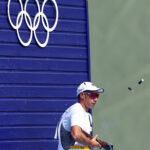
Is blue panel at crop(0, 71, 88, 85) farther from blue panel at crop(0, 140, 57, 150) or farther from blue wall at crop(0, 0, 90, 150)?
blue panel at crop(0, 140, 57, 150)

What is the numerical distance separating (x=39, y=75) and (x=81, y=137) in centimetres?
207

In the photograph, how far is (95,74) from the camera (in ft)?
33.6

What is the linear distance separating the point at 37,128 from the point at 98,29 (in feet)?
7.01

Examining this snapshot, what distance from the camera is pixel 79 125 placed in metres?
7.74

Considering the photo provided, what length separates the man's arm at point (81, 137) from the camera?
25.0 ft

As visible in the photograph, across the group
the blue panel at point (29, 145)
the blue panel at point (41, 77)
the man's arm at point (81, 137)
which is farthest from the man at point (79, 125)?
the blue panel at point (41, 77)

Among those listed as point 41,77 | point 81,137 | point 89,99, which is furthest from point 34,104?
point 81,137

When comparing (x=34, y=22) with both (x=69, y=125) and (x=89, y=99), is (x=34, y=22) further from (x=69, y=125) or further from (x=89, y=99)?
(x=69, y=125)

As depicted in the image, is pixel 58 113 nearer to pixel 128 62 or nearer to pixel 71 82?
pixel 71 82

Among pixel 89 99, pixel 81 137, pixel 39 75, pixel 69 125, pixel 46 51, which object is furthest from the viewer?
pixel 46 51

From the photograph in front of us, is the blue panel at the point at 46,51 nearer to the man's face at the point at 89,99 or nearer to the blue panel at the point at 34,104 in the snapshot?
the blue panel at the point at 34,104

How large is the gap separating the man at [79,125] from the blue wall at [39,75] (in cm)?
126

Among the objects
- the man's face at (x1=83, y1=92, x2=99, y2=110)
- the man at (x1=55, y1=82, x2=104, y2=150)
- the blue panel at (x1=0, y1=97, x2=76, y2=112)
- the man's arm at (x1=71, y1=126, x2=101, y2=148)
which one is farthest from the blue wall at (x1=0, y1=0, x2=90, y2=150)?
the man's arm at (x1=71, y1=126, x2=101, y2=148)

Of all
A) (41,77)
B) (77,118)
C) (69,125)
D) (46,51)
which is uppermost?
(46,51)
